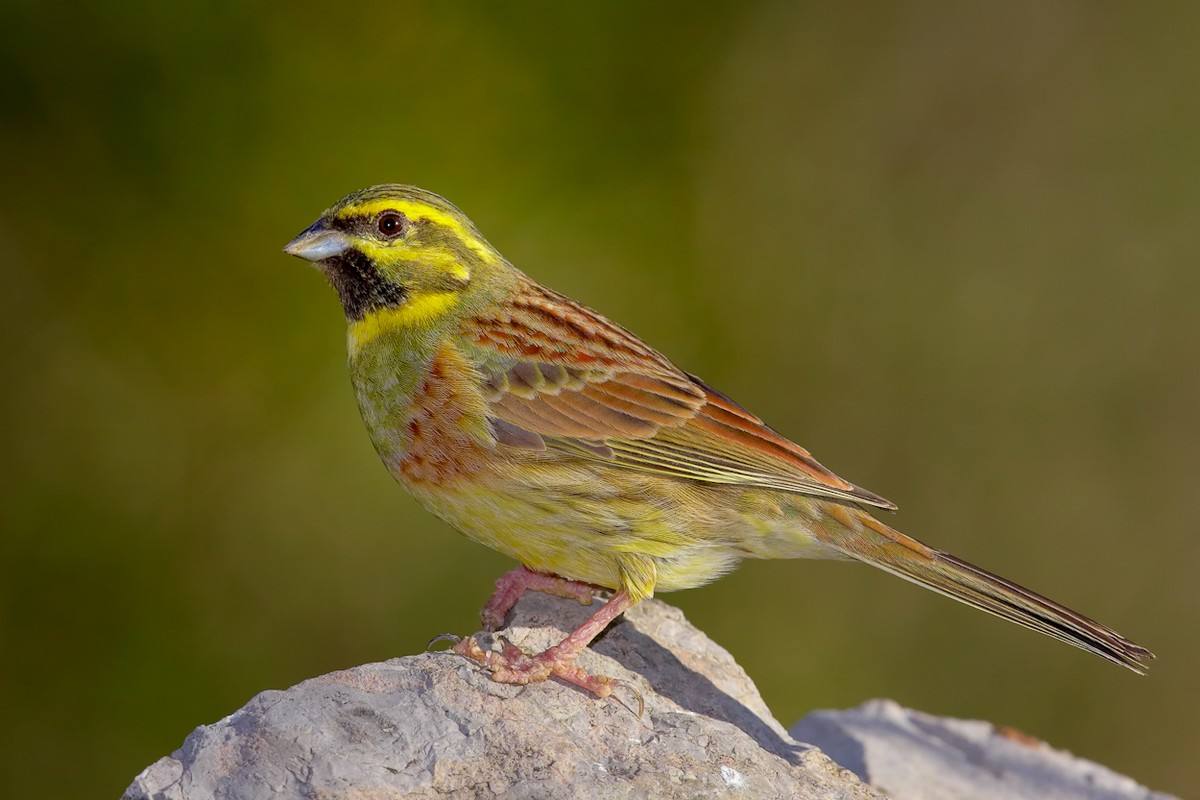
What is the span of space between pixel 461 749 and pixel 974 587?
1871 millimetres

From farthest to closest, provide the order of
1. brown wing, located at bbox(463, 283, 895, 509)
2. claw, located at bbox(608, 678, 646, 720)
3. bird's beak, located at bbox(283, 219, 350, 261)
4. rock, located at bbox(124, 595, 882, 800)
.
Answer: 1. bird's beak, located at bbox(283, 219, 350, 261)
2. brown wing, located at bbox(463, 283, 895, 509)
3. claw, located at bbox(608, 678, 646, 720)
4. rock, located at bbox(124, 595, 882, 800)

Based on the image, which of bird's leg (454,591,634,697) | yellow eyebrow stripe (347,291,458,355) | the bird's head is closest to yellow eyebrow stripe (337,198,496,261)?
the bird's head

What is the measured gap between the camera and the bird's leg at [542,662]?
16.4ft

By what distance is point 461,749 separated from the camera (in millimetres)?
4555

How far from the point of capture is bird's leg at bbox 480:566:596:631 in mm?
6012

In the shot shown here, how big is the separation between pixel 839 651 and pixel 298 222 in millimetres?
3856

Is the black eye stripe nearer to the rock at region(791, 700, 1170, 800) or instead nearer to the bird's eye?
the bird's eye

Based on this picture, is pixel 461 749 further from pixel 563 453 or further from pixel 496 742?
pixel 563 453

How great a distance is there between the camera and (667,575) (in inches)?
218

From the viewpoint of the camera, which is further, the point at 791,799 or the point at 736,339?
the point at 736,339

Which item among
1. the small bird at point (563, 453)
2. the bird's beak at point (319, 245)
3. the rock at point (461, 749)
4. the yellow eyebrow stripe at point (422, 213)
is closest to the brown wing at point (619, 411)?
the small bird at point (563, 453)

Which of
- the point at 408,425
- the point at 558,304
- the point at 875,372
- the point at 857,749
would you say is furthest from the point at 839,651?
the point at 408,425

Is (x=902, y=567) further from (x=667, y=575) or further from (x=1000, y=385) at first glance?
(x=1000, y=385)

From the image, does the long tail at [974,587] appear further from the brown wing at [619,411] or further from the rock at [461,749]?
the rock at [461,749]
